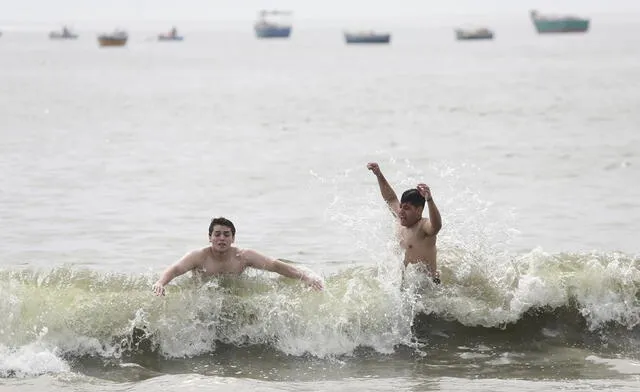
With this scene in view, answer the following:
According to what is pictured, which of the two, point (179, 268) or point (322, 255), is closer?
point (179, 268)

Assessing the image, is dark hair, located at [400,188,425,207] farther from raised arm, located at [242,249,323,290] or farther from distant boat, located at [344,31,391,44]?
distant boat, located at [344,31,391,44]

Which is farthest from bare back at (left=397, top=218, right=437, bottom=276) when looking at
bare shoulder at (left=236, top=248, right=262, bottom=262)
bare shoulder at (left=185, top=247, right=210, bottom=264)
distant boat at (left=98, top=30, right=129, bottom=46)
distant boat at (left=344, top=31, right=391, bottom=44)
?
distant boat at (left=98, top=30, right=129, bottom=46)

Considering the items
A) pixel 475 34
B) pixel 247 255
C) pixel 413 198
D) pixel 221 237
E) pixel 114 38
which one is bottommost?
pixel 247 255

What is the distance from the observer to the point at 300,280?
1216cm

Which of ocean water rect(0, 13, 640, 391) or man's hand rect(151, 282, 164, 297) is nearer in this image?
ocean water rect(0, 13, 640, 391)

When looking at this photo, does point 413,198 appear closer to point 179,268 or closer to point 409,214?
point 409,214

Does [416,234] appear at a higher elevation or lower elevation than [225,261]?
higher

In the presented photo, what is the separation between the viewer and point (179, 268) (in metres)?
11.8

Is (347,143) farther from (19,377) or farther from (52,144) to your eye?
(19,377)

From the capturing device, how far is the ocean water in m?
11.0

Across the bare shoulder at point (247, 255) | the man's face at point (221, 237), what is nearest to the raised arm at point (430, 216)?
the bare shoulder at point (247, 255)

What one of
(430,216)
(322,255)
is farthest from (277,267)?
(322,255)

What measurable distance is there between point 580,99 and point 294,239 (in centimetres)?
4179

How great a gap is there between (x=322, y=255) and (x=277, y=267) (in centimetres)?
555
